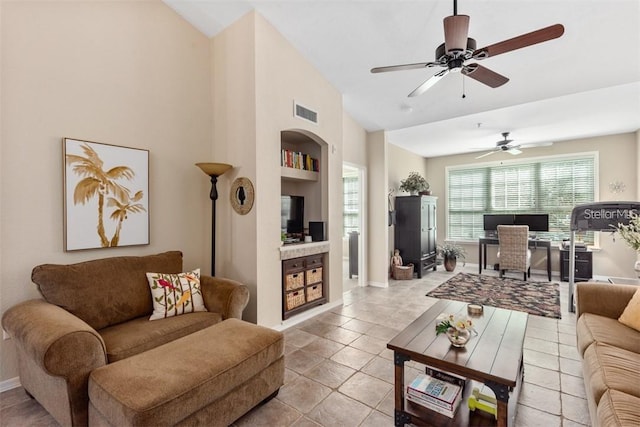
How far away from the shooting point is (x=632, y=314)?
2.12 meters

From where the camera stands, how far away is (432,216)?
6363 mm

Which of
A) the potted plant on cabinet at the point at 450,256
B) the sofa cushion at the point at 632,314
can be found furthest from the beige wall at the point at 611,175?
the sofa cushion at the point at 632,314

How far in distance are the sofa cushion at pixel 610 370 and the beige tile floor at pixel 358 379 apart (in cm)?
45

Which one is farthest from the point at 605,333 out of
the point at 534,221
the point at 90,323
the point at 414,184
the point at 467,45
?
the point at 534,221

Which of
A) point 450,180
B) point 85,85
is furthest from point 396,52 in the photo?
point 450,180

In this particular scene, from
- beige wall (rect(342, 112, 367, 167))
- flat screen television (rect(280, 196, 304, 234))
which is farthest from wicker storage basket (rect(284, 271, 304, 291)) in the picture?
beige wall (rect(342, 112, 367, 167))

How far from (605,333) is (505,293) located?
2.88 metres

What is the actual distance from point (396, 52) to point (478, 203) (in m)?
5.20

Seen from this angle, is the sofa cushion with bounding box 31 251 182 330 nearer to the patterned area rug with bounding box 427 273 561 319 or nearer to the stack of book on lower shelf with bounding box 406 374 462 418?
the stack of book on lower shelf with bounding box 406 374 462 418

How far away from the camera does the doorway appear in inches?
204

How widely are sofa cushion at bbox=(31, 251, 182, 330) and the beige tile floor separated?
0.66 m

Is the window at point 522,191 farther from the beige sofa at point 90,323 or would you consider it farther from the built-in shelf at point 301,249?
the beige sofa at point 90,323

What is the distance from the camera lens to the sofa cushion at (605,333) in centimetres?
189

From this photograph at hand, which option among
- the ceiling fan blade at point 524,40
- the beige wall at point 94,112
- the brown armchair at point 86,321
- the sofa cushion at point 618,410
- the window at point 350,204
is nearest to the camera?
the sofa cushion at point 618,410
